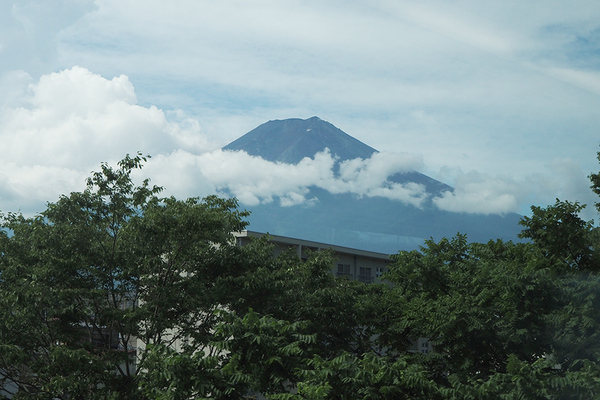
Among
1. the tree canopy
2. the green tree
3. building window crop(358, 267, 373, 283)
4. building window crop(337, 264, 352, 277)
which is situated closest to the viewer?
the tree canopy

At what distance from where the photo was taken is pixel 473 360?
21859mm

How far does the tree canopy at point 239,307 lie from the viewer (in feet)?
48.5

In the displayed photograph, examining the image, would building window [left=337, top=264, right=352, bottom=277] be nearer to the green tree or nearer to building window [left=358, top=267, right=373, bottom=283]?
building window [left=358, top=267, right=373, bottom=283]

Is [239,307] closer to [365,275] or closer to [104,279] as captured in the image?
[104,279]

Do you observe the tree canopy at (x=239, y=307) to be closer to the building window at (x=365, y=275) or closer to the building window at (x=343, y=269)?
the building window at (x=343, y=269)

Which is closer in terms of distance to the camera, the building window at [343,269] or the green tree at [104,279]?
the green tree at [104,279]

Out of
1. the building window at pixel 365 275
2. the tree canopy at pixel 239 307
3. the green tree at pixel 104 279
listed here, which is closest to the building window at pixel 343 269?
the building window at pixel 365 275

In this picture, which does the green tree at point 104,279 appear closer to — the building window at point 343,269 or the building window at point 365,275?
the building window at point 343,269

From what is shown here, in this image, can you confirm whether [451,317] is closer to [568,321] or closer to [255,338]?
[568,321]

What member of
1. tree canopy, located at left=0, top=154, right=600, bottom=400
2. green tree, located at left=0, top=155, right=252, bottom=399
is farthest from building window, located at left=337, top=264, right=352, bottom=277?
green tree, located at left=0, top=155, right=252, bottom=399

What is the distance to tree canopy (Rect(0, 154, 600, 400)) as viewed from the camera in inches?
583

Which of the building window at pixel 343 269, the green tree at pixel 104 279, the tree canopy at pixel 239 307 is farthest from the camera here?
the building window at pixel 343 269

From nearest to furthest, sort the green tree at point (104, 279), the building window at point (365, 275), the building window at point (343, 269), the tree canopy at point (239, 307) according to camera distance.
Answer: the tree canopy at point (239, 307) → the green tree at point (104, 279) → the building window at point (343, 269) → the building window at point (365, 275)

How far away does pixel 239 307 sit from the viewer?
20.2 meters
